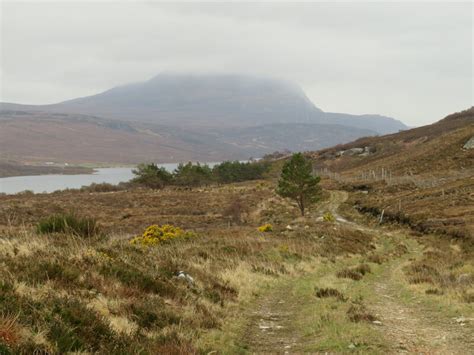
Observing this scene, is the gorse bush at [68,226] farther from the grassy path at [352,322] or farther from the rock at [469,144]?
the rock at [469,144]

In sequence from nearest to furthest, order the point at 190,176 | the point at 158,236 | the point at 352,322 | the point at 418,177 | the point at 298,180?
the point at 352,322
the point at 158,236
the point at 298,180
the point at 418,177
the point at 190,176

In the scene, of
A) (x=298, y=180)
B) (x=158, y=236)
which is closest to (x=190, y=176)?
(x=298, y=180)

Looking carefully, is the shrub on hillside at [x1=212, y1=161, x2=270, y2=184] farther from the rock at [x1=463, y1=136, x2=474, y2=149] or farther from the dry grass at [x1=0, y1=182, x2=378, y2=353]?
the dry grass at [x1=0, y1=182, x2=378, y2=353]

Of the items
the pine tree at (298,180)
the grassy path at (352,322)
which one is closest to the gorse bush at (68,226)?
the grassy path at (352,322)

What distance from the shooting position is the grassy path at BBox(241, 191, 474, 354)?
7891mm

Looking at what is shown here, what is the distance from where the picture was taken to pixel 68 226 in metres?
13.1

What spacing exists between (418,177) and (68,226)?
58.7m

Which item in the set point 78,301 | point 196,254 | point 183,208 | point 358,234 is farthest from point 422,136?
point 78,301

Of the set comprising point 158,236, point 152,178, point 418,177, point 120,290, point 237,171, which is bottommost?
point 152,178

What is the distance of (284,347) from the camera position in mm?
8016

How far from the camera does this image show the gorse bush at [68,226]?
13241 mm

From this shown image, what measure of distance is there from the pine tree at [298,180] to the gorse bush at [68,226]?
30.7 metres

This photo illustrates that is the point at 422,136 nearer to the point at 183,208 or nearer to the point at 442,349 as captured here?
the point at 183,208

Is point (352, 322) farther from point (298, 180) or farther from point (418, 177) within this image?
point (418, 177)
